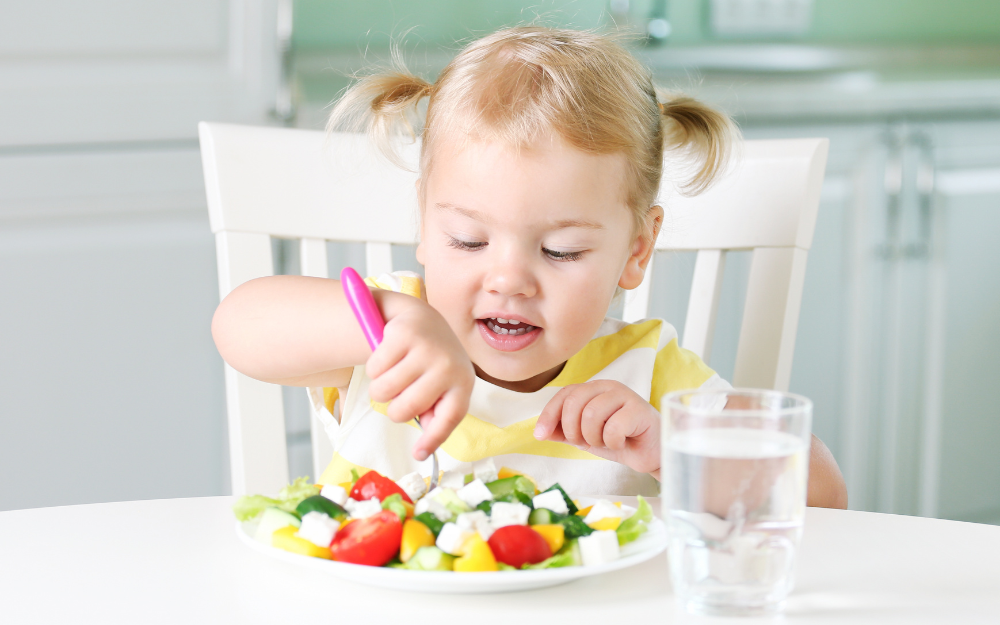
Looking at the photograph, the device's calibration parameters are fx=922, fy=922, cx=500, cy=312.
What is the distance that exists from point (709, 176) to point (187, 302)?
920 millimetres

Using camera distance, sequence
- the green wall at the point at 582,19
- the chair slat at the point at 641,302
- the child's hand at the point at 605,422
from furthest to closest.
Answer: the green wall at the point at 582,19
the chair slat at the point at 641,302
the child's hand at the point at 605,422

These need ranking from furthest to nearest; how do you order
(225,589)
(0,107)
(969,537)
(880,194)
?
(880,194)
(0,107)
(969,537)
(225,589)

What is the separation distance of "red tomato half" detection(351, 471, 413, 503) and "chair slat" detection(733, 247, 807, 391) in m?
0.59

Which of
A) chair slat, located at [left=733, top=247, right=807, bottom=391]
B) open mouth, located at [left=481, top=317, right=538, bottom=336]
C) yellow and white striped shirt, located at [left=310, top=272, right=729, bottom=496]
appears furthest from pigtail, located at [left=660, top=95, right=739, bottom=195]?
open mouth, located at [left=481, top=317, right=538, bottom=336]

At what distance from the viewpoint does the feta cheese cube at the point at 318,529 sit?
48 cm

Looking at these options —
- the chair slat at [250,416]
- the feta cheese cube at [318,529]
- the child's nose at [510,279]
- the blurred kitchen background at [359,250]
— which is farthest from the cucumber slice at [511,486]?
the blurred kitchen background at [359,250]

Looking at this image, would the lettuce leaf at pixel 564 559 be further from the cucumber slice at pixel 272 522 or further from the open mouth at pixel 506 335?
the open mouth at pixel 506 335

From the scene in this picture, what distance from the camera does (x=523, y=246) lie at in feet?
2.68

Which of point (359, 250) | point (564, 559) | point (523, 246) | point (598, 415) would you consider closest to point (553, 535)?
point (564, 559)

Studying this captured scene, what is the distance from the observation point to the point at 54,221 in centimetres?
148

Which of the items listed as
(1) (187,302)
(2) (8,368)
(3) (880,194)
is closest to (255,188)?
(1) (187,302)

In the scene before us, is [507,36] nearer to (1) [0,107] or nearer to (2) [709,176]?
(2) [709,176]

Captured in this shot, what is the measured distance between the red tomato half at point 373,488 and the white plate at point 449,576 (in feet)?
0.24

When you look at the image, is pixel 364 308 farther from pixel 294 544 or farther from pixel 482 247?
pixel 482 247
